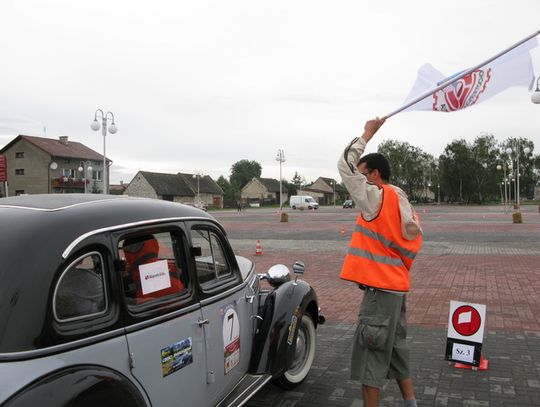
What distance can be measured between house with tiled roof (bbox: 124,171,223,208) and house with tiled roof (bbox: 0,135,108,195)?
1433 cm

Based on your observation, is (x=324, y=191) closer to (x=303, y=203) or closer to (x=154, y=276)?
(x=303, y=203)

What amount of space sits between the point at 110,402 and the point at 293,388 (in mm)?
2559

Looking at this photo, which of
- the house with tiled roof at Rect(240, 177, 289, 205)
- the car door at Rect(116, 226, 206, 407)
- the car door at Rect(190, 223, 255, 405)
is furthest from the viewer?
the house with tiled roof at Rect(240, 177, 289, 205)

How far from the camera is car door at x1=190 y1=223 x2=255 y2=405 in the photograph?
2984mm

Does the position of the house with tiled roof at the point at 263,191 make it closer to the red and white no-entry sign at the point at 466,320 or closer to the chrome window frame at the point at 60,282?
the red and white no-entry sign at the point at 466,320

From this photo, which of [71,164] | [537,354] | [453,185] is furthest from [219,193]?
[537,354]

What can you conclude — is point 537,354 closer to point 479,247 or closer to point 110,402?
point 110,402

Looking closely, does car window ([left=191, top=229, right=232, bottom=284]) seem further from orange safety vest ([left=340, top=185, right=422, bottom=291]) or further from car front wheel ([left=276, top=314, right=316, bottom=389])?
car front wheel ([left=276, top=314, right=316, bottom=389])

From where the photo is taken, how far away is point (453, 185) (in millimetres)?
97000

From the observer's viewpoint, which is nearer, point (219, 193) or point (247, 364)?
point (247, 364)

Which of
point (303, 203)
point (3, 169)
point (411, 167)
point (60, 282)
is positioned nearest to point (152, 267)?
point (60, 282)

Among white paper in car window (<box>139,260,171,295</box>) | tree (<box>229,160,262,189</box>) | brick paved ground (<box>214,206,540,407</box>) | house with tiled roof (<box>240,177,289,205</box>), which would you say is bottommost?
brick paved ground (<box>214,206,540,407</box>)

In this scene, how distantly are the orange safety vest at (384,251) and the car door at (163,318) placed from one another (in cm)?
116

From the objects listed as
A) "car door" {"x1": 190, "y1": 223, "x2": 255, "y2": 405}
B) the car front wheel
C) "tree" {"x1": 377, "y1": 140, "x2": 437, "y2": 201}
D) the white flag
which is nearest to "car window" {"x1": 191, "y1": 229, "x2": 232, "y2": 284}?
"car door" {"x1": 190, "y1": 223, "x2": 255, "y2": 405}
